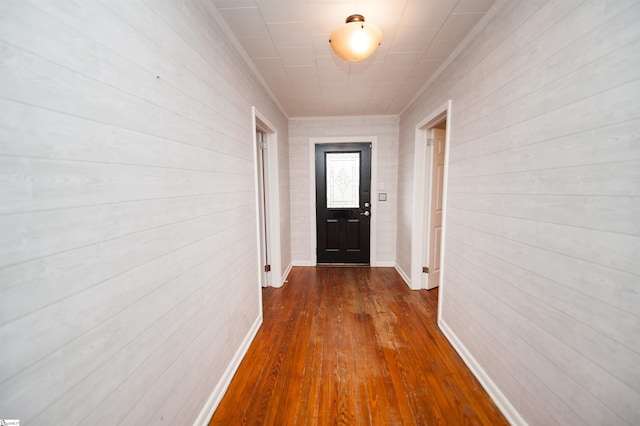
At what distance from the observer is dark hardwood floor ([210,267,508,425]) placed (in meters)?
1.52

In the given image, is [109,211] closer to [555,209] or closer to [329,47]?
[555,209]

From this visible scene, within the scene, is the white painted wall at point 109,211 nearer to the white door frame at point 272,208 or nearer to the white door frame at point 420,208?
the white door frame at point 272,208

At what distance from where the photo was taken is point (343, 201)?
4.23m

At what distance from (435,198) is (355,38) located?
228cm

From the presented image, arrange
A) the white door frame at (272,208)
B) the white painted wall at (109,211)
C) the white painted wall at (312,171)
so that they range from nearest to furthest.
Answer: the white painted wall at (109,211)
the white door frame at (272,208)
the white painted wall at (312,171)

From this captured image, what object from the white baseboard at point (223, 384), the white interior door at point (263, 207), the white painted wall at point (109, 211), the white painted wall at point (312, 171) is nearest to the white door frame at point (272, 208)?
the white interior door at point (263, 207)

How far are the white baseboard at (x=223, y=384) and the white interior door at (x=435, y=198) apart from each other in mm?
2359

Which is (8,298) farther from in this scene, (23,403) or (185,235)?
(185,235)

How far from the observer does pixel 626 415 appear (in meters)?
0.90

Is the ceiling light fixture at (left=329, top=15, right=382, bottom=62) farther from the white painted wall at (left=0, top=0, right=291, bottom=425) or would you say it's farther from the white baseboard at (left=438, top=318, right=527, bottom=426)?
the white baseboard at (left=438, top=318, right=527, bottom=426)

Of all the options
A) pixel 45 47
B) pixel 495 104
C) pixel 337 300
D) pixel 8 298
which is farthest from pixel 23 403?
pixel 337 300

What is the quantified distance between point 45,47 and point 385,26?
187cm

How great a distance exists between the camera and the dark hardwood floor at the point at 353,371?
4.98 ft

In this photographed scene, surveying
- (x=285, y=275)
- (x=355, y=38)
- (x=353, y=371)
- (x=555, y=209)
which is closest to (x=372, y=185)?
(x=285, y=275)
